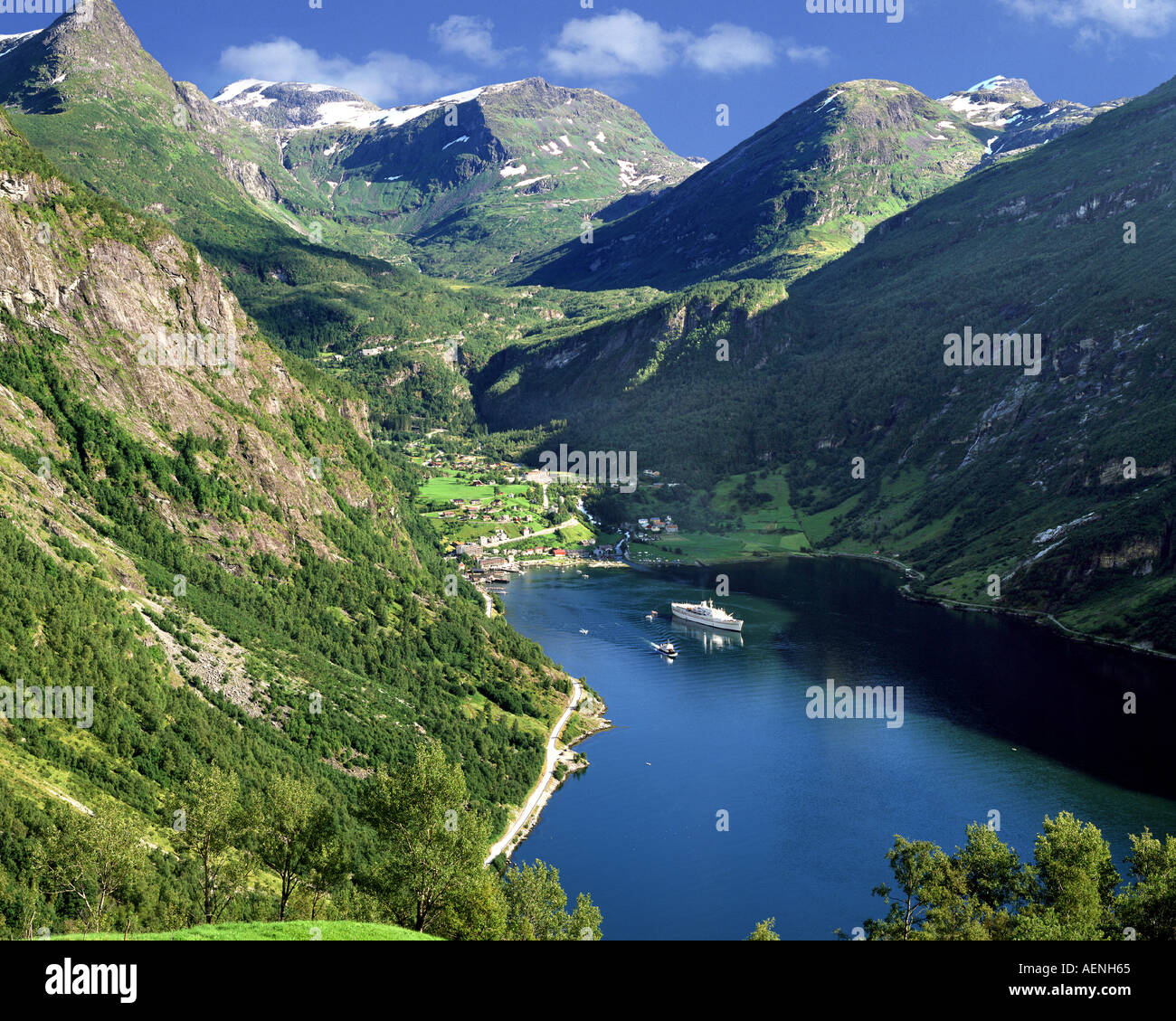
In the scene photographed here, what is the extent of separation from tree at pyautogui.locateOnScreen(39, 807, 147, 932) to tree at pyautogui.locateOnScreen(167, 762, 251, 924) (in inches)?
167

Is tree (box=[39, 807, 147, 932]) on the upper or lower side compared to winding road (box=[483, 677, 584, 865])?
upper

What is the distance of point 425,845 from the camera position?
67188 millimetres

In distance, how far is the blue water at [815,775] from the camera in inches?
4232

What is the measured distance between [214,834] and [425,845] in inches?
564

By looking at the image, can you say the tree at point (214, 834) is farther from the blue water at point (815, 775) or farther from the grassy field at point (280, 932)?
the blue water at point (815, 775)

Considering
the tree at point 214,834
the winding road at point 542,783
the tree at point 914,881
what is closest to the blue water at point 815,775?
the winding road at point 542,783

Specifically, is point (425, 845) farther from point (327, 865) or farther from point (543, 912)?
point (543, 912)

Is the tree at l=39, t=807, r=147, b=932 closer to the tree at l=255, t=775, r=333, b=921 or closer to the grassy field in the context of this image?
the tree at l=255, t=775, r=333, b=921

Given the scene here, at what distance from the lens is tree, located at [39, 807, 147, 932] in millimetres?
60219

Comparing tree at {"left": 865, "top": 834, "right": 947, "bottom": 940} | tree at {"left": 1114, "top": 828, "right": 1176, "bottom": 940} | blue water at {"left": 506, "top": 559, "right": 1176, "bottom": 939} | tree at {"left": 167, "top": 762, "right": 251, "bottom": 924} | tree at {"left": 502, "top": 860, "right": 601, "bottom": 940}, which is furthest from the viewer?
blue water at {"left": 506, "top": 559, "right": 1176, "bottom": 939}

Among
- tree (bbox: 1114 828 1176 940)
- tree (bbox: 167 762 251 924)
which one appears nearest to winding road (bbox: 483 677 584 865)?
tree (bbox: 167 762 251 924)

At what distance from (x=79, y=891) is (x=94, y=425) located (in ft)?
300
